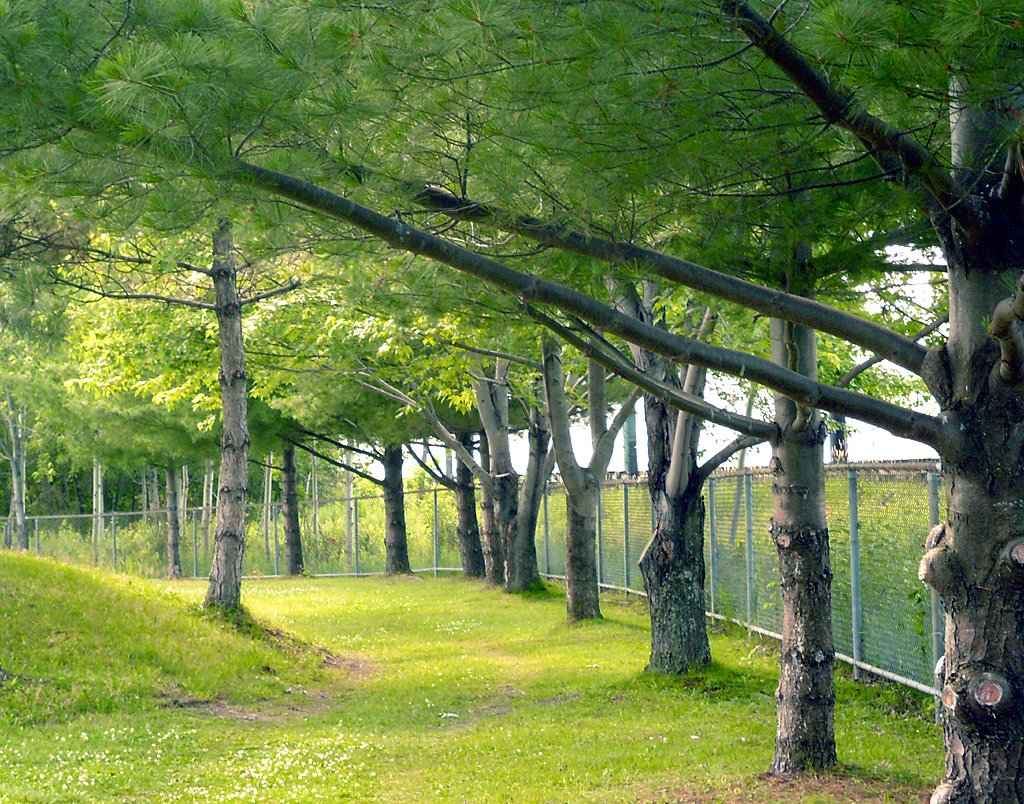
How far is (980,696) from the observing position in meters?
5.05

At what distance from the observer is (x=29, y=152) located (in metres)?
4.75

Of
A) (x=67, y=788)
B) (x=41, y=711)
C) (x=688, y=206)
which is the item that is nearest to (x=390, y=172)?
(x=688, y=206)

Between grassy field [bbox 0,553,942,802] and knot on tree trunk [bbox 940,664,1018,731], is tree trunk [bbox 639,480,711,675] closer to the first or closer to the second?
grassy field [bbox 0,553,942,802]

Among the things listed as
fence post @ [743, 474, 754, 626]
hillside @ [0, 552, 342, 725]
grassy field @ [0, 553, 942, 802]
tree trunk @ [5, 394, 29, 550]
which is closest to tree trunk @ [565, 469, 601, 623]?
grassy field @ [0, 553, 942, 802]

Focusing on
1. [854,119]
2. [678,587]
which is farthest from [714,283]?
[678,587]

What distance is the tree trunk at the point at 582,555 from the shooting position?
16083 millimetres

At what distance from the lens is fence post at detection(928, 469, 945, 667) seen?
9.23m

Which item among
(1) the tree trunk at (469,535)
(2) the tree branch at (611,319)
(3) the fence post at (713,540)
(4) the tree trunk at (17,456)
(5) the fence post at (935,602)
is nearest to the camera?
(2) the tree branch at (611,319)

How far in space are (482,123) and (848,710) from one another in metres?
6.62

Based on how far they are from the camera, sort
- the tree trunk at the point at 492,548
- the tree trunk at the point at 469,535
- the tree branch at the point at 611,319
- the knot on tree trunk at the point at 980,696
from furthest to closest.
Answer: the tree trunk at the point at 469,535 < the tree trunk at the point at 492,548 < the tree branch at the point at 611,319 < the knot on tree trunk at the point at 980,696

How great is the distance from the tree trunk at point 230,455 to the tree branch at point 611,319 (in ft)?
30.0

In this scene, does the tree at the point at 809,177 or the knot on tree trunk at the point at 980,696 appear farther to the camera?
the knot on tree trunk at the point at 980,696

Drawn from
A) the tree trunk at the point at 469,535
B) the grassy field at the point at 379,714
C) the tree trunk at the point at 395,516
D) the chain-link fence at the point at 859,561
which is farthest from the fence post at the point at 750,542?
the tree trunk at the point at 395,516

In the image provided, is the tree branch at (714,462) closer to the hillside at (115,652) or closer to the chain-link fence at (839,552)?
the chain-link fence at (839,552)
